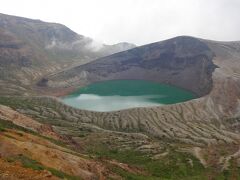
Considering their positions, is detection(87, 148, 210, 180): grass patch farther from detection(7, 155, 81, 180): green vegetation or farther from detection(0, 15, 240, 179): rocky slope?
detection(7, 155, 81, 180): green vegetation

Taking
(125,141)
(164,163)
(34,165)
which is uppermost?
(34,165)

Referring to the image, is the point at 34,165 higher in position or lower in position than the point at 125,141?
higher

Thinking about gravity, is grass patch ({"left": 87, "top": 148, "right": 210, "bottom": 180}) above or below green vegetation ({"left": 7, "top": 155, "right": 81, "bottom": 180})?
below

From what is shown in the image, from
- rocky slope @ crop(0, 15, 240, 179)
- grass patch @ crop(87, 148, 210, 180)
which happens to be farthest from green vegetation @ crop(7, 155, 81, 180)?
grass patch @ crop(87, 148, 210, 180)

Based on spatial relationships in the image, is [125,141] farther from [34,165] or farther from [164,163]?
[34,165]

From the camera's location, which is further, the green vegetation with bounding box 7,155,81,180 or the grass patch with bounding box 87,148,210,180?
the grass patch with bounding box 87,148,210,180

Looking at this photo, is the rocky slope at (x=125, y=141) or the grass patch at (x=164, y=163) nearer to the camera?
the rocky slope at (x=125, y=141)

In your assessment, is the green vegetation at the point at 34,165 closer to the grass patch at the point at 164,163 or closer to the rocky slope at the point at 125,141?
the rocky slope at the point at 125,141

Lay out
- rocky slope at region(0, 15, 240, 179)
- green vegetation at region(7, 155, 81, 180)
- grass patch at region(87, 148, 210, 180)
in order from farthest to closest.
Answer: grass patch at region(87, 148, 210, 180)
rocky slope at region(0, 15, 240, 179)
green vegetation at region(7, 155, 81, 180)

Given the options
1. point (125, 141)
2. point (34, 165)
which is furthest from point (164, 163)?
point (34, 165)

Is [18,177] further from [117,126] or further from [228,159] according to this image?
[117,126]

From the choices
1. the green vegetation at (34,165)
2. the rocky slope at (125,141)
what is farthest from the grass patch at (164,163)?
the green vegetation at (34,165)
